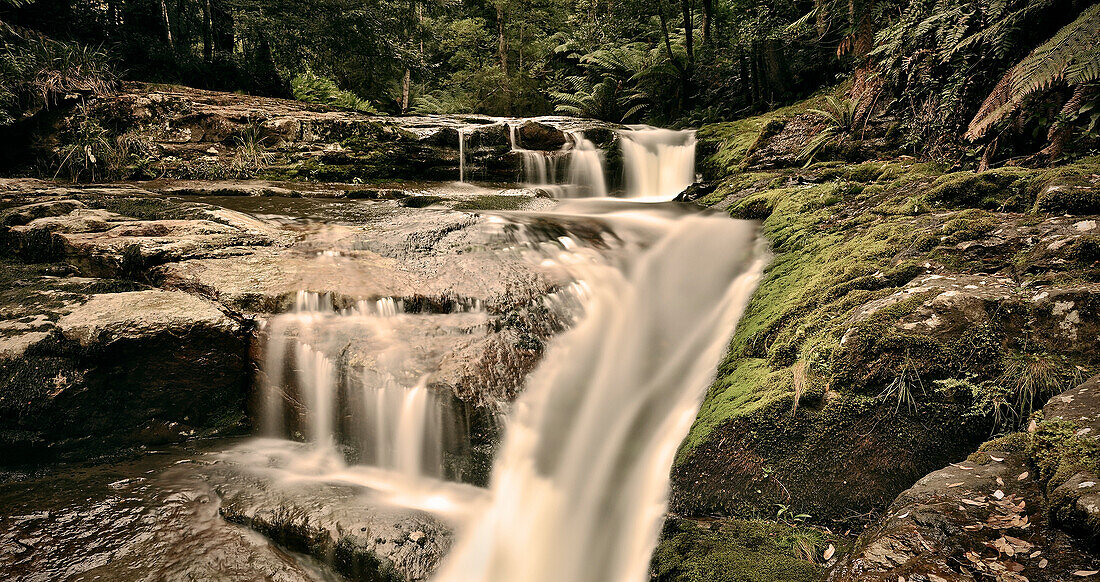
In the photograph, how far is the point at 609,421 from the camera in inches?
146

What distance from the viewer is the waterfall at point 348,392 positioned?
141 inches

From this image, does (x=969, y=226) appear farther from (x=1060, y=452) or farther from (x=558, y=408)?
(x=558, y=408)

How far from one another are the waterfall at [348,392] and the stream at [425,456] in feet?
0.04

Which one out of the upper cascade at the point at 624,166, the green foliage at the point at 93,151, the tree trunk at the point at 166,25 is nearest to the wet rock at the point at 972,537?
the upper cascade at the point at 624,166

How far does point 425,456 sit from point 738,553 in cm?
211

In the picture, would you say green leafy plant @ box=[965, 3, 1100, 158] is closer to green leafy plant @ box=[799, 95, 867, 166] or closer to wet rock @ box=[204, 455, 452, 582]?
green leafy plant @ box=[799, 95, 867, 166]

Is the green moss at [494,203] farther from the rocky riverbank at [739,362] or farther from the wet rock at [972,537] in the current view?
the wet rock at [972,537]

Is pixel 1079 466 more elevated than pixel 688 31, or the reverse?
pixel 688 31

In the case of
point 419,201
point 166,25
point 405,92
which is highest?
point 166,25

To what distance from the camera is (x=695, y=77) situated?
12.1 metres

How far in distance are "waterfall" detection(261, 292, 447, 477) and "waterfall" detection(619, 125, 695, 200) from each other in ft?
20.3

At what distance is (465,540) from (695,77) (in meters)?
11.9

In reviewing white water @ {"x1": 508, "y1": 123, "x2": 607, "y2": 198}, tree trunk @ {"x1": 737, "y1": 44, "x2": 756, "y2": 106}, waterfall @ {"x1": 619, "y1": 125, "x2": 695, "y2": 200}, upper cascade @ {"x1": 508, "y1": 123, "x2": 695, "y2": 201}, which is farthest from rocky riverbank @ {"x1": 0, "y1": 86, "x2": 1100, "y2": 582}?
tree trunk @ {"x1": 737, "y1": 44, "x2": 756, "y2": 106}

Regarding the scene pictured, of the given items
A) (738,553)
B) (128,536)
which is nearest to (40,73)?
(128,536)
